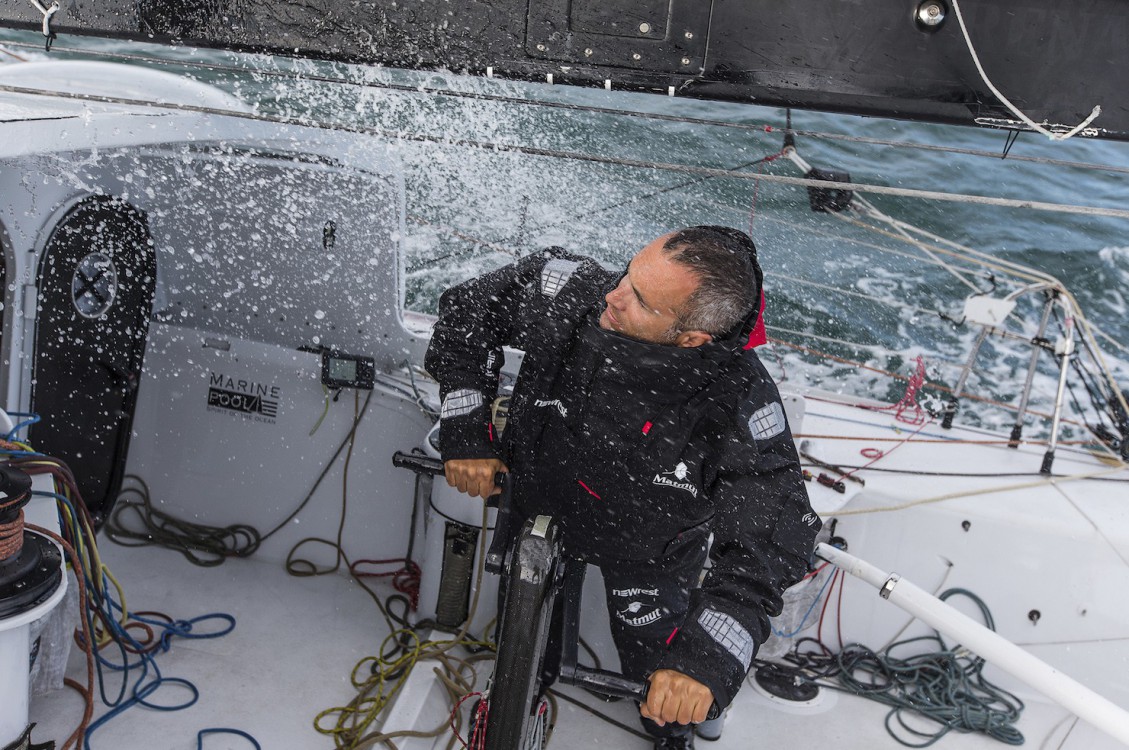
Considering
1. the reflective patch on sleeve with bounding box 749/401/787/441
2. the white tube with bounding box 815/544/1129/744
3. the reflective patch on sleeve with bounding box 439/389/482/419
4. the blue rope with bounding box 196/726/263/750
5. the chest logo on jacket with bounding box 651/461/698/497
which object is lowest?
the blue rope with bounding box 196/726/263/750

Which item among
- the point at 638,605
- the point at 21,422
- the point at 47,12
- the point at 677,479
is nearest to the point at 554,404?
the point at 677,479

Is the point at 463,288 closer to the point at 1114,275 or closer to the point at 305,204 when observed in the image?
the point at 305,204

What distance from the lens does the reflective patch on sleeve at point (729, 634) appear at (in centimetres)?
160

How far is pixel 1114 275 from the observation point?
315 inches

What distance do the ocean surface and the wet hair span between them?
430cm

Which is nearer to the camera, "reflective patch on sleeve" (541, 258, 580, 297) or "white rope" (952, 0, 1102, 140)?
"white rope" (952, 0, 1102, 140)

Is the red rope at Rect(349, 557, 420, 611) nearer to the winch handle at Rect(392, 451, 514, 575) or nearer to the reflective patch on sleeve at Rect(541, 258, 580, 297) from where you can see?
the winch handle at Rect(392, 451, 514, 575)

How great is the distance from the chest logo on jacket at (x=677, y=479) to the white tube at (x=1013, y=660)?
0.48m

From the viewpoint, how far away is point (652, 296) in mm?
1773

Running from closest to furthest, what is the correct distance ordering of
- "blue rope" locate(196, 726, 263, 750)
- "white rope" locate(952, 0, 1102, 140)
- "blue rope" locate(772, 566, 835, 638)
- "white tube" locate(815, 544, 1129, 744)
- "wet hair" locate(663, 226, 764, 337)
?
"white rope" locate(952, 0, 1102, 140) < "white tube" locate(815, 544, 1129, 744) < "wet hair" locate(663, 226, 764, 337) < "blue rope" locate(196, 726, 263, 750) < "blue rope" locate(772, 566, 835, 638)

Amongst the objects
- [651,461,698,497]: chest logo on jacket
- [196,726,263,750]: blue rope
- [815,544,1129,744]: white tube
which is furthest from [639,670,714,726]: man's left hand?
[196,726,263,750]: blue rope

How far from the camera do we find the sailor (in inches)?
66.5

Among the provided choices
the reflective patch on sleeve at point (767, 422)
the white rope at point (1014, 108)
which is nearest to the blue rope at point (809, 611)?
the reflective patch on sleeve at point (767, 422)

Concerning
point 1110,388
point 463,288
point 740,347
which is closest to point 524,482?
point 463,288
